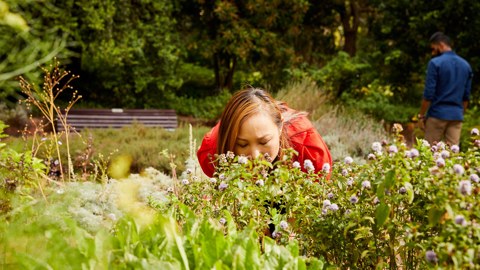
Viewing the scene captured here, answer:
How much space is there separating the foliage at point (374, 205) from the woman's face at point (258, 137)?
0.40 m

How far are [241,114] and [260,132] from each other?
0.18 meters

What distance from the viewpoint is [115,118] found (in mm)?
10539

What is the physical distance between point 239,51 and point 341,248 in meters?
11.7

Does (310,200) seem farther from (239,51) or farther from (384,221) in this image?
(239,51)

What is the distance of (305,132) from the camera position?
12.1ft

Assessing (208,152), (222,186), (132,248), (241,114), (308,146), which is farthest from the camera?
(208,152)

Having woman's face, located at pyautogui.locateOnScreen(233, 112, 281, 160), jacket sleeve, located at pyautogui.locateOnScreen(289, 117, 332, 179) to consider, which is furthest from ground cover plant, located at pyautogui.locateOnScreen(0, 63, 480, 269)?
jacket sleeve, located at pyautogui.locateOnScreen(289, 117, 332, 179)

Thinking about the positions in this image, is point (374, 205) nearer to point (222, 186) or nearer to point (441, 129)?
point (222, 186)

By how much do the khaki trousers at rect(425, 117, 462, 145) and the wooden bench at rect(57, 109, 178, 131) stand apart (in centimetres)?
429

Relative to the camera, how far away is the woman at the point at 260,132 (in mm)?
3186


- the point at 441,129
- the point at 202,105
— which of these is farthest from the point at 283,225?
the point at 202,105

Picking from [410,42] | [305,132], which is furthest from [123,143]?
[410,42]

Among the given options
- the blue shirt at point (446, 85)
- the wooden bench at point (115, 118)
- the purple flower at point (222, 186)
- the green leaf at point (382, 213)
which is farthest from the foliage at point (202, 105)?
the green leaf at point (382, 213)

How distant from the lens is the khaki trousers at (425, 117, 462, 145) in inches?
313
